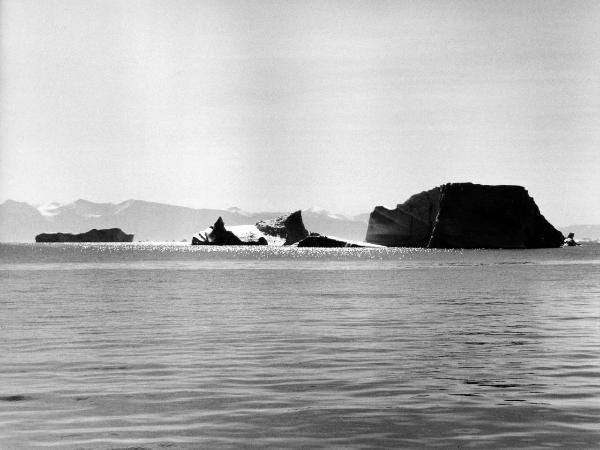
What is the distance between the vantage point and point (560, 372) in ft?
65.9

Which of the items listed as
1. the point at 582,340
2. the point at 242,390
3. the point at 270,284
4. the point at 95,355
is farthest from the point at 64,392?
the point at 270,284

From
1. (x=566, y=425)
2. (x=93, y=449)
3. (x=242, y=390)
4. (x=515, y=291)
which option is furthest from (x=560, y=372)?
(x=515, y=291)

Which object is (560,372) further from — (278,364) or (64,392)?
(64,392)

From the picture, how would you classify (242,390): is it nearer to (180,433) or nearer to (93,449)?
(180,433)

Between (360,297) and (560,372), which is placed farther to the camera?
(360,297)

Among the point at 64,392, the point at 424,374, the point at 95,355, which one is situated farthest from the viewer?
the point at 95,355

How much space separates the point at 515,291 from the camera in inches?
2266

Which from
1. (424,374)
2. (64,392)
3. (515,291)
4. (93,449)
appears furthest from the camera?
(515,291)

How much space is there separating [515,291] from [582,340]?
31.0 meters

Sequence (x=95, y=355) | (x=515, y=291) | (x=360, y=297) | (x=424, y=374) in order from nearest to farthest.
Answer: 1. (x=424, y=374)
2. (x=95, y=355)
3. (x=360, y=297)
4. (x=515, y=291)

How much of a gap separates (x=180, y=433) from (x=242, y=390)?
4.08m

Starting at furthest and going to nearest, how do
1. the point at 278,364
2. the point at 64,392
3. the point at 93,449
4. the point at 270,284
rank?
the point at 270,284
the point at 278,364
the point at 64,392
the point at 93,449

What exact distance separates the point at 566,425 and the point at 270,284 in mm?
56347

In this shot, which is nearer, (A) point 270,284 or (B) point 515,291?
(B) point 515,291
